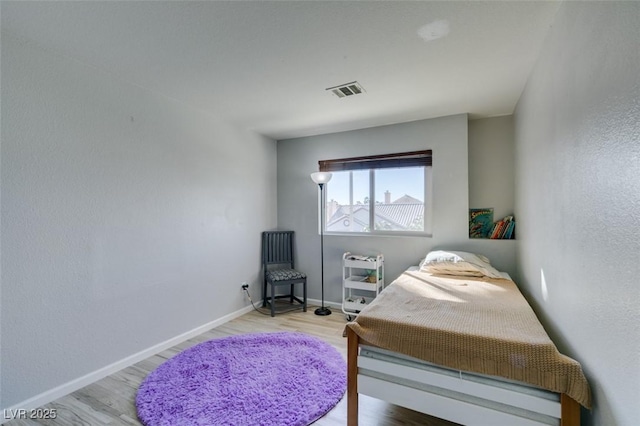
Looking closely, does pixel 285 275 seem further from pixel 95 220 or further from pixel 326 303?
pixel 95 220

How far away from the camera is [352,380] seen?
59.6 inches

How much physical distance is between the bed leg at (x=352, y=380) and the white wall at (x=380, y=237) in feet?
6.29

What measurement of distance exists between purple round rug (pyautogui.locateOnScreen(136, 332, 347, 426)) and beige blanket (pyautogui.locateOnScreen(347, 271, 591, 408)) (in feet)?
2.41

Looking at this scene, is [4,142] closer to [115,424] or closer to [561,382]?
[115,424]

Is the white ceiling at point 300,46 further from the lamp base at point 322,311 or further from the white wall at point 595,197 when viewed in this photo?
the lamp base at point 322,311

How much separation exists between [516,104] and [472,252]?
159 cm

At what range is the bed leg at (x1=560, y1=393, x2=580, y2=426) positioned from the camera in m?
1.09

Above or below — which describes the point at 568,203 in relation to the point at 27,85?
below

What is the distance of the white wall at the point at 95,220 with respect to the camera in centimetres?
172

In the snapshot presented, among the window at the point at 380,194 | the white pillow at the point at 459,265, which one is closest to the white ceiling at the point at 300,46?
the window at the point at 380,194

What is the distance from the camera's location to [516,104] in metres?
2.76

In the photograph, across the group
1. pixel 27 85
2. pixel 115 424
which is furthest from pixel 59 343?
pixel 27 85

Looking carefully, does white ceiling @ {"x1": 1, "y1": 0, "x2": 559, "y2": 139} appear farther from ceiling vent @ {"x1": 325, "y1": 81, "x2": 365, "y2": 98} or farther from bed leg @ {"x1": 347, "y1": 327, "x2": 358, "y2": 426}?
bed leg @ {"x1": 347, "y1": 327, "x2": 358, "y2": 426}

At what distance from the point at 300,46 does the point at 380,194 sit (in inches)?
84.0
